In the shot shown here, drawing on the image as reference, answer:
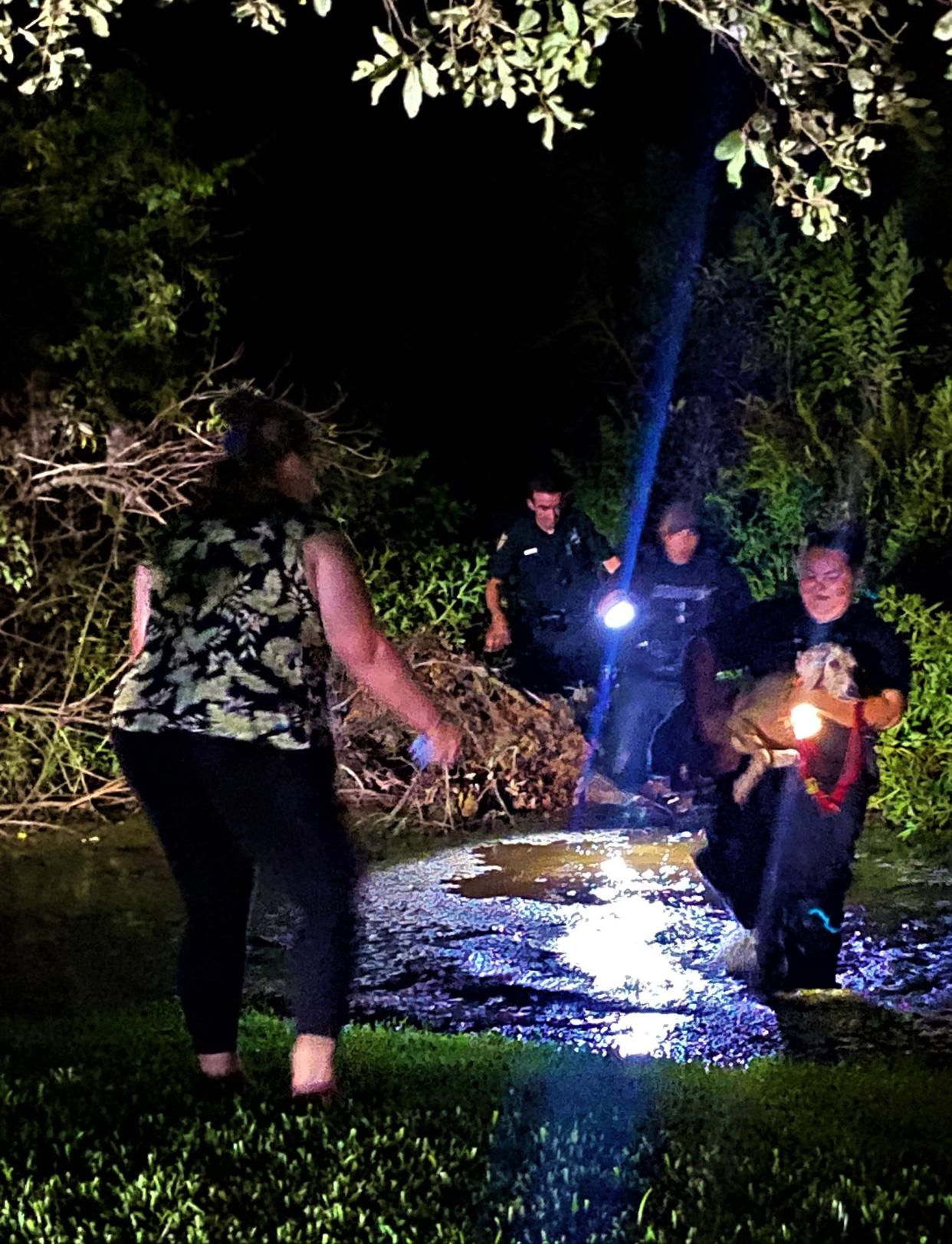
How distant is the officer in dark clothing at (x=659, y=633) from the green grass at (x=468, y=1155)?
290 cm

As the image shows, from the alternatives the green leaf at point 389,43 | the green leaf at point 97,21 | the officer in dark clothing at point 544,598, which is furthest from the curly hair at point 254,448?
the officer in dark clothing at point 544,598

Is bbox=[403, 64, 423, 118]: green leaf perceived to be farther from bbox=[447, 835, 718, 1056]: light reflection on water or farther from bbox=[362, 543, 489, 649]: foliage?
bbox=[362, 543, 489, 649]: foliage

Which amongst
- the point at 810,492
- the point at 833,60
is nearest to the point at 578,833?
the point at 810,492

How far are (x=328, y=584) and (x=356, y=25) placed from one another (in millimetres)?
10024

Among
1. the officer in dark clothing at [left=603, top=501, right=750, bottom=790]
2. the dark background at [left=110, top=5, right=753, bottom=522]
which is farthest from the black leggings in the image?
the dark background at [left=110, top=5, right=753, bottom=522]

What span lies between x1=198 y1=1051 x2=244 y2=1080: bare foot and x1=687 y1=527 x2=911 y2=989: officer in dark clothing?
2.06 metres

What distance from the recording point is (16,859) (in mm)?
7793

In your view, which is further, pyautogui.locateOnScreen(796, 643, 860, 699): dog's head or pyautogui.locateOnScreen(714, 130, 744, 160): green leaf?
pyautogui.locateOnScreen(796, 643, 860, 699): dog's head

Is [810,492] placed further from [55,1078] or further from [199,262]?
[55,1078]

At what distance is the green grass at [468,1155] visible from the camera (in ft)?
10.4

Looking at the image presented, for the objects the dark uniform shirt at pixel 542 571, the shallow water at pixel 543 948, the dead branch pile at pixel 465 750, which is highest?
the dark uniform shirt at pixel 542 571

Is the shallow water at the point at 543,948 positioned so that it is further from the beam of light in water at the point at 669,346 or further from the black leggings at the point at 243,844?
the beam of light in water at the point at 669,346

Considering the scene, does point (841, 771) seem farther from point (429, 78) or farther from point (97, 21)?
point (97, 21)

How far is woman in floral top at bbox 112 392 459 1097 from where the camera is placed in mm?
3617
